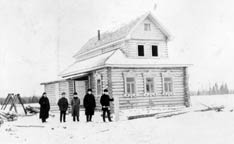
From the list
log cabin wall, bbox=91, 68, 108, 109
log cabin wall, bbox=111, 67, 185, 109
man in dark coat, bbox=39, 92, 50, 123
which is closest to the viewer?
man in dark coat, bbox=39, 92, 50, 123

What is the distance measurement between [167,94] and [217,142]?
19870 millimetres

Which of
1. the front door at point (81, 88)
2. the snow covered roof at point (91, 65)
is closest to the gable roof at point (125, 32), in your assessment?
the snow covered roof at point (91, 65)

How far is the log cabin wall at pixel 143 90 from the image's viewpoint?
91.6 ft

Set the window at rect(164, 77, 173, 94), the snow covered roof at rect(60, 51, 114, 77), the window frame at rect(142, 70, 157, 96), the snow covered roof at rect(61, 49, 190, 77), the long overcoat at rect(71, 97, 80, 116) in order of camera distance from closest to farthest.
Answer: the long overcoat at rect(71, 97, 80, 116) → the snow covered roof at rect(61, 49, 190, 77) → the snow covered roof at rect(60, 51, 114, 77) → the window frame at rect(142, 70, 157, 96) → the window at rect(164, 77, 173, 94)

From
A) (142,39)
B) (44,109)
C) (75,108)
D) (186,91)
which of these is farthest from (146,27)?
(44,109)

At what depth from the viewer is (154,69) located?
29.7 metres

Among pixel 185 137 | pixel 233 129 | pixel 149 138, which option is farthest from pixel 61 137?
pixel 233 129

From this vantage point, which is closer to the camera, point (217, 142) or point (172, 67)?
point (217, 142)

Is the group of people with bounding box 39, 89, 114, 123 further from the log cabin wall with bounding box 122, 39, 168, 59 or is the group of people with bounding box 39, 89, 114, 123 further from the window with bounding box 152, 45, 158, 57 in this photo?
the window with bounding box 152, 45, 158, 57

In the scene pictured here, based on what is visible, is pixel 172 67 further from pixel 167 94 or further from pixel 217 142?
pixel 217 142

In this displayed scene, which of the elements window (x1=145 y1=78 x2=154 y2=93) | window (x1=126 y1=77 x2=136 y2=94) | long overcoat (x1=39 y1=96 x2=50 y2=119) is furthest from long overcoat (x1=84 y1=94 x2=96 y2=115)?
window (x1=145 y1=78 x2=154 y2=93)

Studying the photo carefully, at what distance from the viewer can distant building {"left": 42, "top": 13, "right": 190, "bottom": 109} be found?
2805 cm

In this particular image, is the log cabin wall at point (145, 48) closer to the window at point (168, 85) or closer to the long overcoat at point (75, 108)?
the window at point (168, 85)

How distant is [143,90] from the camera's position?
29000 mm
